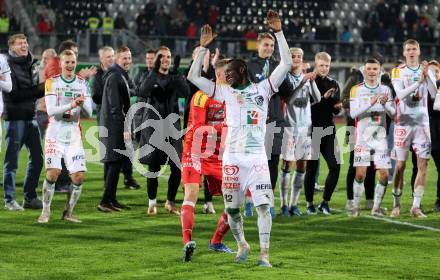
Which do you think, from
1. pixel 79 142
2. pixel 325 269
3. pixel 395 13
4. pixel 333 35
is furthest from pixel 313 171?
pixel 395 13

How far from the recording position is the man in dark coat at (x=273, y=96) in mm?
12820

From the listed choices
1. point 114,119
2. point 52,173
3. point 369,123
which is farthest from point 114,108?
point 369,123

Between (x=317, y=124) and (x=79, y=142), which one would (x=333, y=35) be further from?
(x=79, y=142)

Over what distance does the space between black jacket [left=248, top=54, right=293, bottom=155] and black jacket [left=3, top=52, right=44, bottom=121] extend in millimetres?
2840

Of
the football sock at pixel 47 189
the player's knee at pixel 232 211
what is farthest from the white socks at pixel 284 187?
the player's knee at pixel 232 211

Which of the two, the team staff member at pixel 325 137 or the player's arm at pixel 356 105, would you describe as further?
the team staff member at pixel 325 137

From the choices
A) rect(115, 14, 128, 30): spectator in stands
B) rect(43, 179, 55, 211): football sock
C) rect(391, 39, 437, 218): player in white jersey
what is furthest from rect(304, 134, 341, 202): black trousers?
rect(115, 14, 128, 30): spectator in stands

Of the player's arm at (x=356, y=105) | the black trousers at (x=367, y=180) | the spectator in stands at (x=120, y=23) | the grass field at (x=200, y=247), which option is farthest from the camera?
the spectator in stands at (x=120, y=23)

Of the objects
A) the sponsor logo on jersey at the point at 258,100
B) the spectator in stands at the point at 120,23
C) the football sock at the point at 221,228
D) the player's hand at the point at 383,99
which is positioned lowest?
the football sock at the point at 221,228

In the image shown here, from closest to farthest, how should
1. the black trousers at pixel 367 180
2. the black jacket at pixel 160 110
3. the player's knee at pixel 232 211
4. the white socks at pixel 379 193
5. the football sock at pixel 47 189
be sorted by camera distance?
the player's knee at pixel 232 211 → the football sock at pixel 47 189 → the black jacket at pixel 160 110 → the white socks at pixel 379 193 → the black trousers at pixel 367 180

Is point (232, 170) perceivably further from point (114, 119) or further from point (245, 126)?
point (114, 119)

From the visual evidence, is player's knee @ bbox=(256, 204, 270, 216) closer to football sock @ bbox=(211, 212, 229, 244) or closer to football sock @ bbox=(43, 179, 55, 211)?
football sock @ bbox=(211, 212, 229, 244)

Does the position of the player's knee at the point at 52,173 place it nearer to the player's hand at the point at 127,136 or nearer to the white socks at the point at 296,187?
the player's hand at the point at 127,136

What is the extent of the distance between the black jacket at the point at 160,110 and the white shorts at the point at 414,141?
2.94 m
